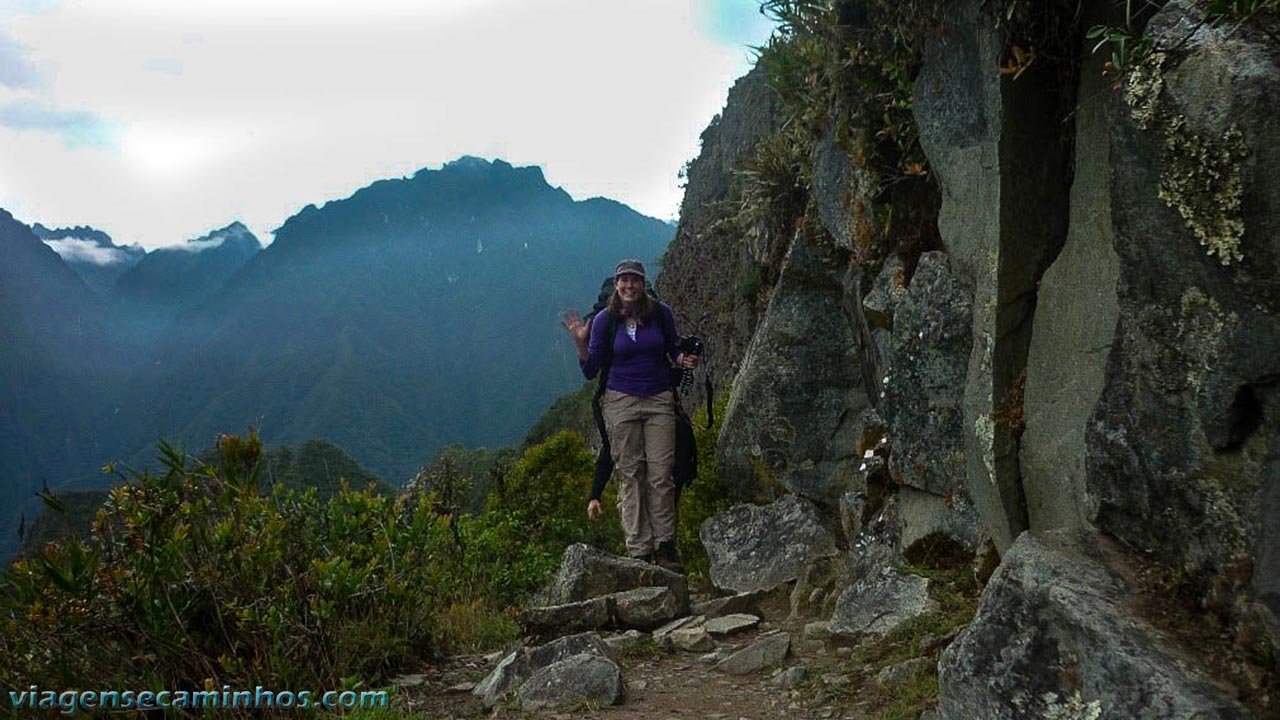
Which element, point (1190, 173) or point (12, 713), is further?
point (12, 713)

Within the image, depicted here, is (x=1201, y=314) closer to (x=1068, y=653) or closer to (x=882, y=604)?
(x=1068, y=653)

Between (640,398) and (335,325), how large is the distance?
5535 inches

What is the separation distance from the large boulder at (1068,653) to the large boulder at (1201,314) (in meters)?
0.20

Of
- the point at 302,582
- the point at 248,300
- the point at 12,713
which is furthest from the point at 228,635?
the point at 248,300

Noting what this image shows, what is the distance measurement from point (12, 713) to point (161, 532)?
1072 millimetres

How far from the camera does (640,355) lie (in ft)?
27.3

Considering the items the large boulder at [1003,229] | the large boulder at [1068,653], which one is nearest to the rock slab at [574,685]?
the large boulder at [1068,653]

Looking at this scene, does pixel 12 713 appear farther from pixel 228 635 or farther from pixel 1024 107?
pixel 1024 107

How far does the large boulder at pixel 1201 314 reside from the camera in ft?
8.14

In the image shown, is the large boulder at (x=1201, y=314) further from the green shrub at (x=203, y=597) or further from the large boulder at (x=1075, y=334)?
the green shrub at (x=203, y=597)

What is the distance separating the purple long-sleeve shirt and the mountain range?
80.4m

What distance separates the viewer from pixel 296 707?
4.62 metres

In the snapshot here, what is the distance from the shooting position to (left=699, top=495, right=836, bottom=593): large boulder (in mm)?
7727

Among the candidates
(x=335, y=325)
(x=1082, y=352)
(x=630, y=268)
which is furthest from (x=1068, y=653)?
(x=335, y=325)
